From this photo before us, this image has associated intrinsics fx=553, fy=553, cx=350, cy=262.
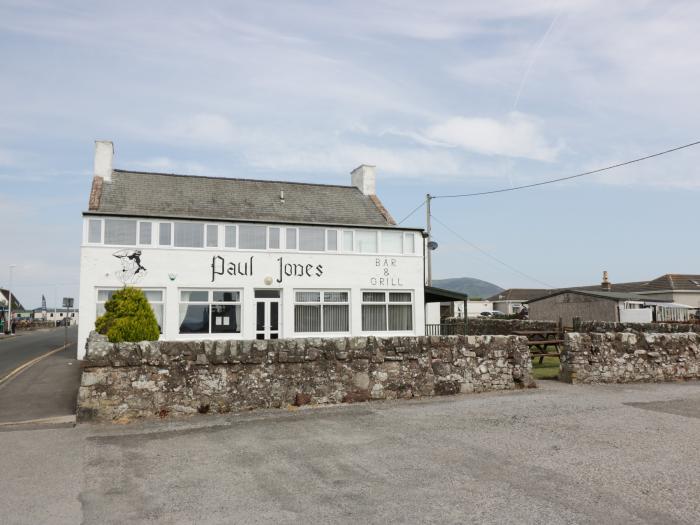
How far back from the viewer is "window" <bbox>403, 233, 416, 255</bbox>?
87.7 feet

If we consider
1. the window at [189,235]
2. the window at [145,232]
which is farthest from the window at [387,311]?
the window at [145,232]

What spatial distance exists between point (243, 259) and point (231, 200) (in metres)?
4.28

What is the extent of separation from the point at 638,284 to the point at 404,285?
150 feet

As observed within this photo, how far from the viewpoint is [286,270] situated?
24.4 m

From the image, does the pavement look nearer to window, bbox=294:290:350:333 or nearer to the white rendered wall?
the white rendered wall

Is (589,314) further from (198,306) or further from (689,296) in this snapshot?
(198,306)

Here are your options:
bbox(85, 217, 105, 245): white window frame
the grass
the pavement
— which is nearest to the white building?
bbox(85, 217, 105, 245): white window frame

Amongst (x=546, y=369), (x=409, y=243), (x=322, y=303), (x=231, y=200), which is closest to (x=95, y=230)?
(x=231, y=200)

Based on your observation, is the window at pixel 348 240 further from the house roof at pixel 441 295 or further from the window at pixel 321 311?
the house roof at pixel 441 295

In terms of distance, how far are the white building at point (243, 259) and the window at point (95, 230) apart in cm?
5

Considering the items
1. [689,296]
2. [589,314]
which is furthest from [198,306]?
[689,296]

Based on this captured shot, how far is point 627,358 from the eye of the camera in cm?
1370

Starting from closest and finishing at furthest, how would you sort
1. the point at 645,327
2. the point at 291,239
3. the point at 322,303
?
the point at 645,327
the point at 291,239
the point at 322,303

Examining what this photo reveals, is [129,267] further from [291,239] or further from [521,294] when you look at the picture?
[521,294]
